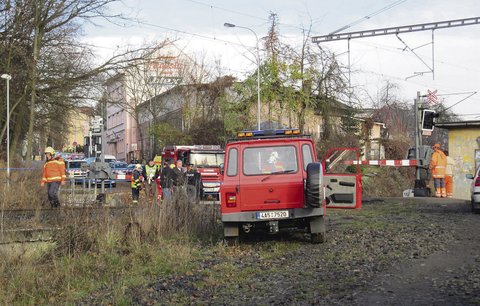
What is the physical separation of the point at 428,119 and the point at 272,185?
578 inches

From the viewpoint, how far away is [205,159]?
28078 millimetres

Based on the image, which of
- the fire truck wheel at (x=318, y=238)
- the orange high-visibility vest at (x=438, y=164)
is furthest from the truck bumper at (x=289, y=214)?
the orange high-visibility vest at (x=438, y=164)

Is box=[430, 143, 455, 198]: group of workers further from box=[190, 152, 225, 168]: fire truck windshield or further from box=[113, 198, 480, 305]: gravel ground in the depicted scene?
box=[190, 152, 225, 168]: fire truck windshield

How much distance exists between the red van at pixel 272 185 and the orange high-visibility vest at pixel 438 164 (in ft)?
38.5

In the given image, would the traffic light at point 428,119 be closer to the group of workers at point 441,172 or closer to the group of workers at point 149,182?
the group of workers at point 441,172

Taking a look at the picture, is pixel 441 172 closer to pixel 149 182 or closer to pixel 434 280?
pixel 149 182

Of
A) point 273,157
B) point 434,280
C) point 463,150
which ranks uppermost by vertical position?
point 463,150

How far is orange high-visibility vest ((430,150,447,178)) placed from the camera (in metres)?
22.3

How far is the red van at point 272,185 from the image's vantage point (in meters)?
11.3

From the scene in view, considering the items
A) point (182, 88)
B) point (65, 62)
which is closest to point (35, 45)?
point (65, 62)

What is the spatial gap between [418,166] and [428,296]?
18.2 metres

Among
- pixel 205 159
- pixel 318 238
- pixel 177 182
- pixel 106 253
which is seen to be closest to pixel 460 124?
pixel 205 159

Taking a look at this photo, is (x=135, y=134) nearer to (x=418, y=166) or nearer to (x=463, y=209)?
(x=418, y=166)

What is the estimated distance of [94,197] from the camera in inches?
511
